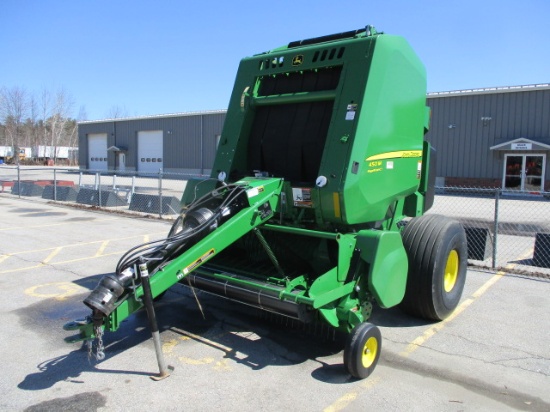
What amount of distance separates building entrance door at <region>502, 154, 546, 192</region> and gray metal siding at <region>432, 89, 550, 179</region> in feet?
1.23

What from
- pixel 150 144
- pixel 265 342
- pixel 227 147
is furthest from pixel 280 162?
pixel 150 144

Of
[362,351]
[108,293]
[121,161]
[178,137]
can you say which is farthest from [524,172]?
[121,161]

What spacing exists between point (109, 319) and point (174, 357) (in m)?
0.98

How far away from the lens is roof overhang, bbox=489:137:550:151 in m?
23.3

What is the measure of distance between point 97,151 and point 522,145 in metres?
40.7

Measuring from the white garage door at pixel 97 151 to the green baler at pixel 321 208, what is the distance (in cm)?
4551

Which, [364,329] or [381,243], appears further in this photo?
[381,243]

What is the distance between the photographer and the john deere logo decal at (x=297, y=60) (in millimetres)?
4938

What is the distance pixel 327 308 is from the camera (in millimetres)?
4004

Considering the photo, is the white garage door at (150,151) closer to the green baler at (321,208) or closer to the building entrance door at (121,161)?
the building entrance door at (121,161)

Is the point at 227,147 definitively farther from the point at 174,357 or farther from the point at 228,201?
the point at 174,357

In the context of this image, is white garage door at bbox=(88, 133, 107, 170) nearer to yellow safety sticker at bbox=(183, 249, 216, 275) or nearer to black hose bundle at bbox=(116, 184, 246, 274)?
black hose bundle at bbox=(116, 184, 246, 274)

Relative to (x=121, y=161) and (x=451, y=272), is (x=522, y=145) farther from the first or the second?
(x=121, y=161)

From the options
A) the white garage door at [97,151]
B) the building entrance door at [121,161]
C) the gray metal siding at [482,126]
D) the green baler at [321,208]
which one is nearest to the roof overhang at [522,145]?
the gray metal siding at [482,126]
